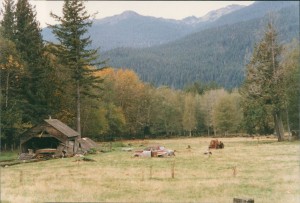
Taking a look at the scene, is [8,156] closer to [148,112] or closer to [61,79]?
[61,79]

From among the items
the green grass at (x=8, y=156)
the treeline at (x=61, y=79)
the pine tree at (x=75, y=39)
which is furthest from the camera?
the pine tree at (x=75, y=39)

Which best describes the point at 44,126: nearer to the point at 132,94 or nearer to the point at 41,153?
the point at 41,153

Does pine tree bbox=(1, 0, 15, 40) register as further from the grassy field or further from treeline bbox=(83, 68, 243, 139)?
the grassy field

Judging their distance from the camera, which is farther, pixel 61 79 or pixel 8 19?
pixel 61 79

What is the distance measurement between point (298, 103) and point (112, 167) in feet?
126

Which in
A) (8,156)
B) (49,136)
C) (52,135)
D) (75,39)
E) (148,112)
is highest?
(75,39)

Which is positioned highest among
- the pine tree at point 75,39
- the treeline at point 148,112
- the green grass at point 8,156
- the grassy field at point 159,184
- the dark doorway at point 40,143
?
the pine tree at point 75,39

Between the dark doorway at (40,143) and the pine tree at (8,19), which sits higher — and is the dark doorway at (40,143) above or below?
below

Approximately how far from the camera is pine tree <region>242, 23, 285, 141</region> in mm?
55688

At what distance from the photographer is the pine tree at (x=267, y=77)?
55688 millimetres

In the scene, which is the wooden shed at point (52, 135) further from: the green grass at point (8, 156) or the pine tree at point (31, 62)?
the pine tree at point (31, 62)

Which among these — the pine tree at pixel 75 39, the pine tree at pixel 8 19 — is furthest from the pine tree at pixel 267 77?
the pine tree at pixel 8 19

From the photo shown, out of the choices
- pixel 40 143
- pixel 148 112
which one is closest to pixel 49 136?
pixel 40 143

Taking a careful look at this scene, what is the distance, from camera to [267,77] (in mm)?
57000
